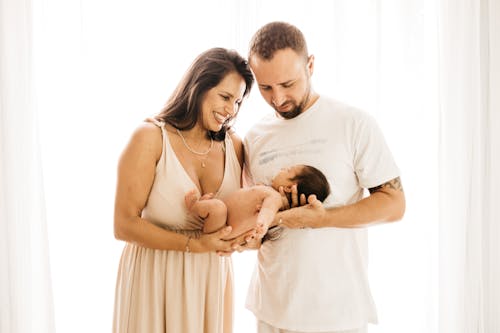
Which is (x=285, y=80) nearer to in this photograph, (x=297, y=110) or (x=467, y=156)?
(x=297, y=110)

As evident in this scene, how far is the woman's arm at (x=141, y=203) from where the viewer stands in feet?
5.39

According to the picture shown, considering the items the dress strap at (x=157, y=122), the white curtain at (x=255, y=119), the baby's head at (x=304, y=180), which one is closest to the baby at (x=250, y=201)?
the baby's head at (x=304, y=180)

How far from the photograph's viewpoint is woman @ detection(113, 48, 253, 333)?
5.45 feet

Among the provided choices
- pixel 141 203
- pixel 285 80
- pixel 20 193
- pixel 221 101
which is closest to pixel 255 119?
pixel 221 101

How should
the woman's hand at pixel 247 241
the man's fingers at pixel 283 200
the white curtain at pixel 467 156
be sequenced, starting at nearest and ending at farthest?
the woman's hand at pixel 247 241, the man's fingers at pixel 283 200, the white curtain at pixel 467 156

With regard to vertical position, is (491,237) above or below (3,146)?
below

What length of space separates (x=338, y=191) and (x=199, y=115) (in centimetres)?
54

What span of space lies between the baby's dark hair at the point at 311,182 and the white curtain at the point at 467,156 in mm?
1284

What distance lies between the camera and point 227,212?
1.67 meters

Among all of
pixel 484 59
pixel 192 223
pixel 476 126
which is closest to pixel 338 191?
pixel 192 223

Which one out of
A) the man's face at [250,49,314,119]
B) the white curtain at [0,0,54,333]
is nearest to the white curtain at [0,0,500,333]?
the white curtain at [0,0,54,333]

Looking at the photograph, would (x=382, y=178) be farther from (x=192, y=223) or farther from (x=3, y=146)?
(x=3, y=146)

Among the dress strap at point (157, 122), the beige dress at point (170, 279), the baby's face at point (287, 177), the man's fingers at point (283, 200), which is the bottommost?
the beige dress at point (170, 279)

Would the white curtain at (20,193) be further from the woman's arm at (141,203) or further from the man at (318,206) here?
the man at (318,206)
